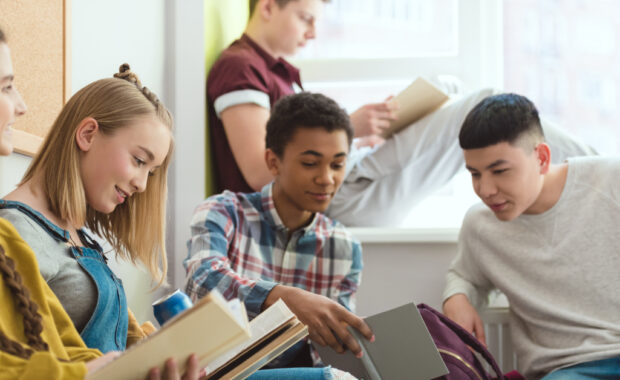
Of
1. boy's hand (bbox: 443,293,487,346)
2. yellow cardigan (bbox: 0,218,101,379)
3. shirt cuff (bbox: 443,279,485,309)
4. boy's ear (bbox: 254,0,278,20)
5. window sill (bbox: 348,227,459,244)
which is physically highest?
boy's ear (bbox: 254,0,278,20)

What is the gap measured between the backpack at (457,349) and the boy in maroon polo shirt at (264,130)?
22.9 inches

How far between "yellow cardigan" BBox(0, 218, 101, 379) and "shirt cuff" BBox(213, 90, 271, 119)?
1.03m

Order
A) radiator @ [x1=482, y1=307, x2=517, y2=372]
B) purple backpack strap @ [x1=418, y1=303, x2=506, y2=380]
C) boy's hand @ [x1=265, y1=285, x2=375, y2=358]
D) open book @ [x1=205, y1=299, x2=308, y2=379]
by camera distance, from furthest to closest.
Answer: radiator @ [x1=482, y1=307, x2=517, y2=372]
purple backpack strap @ [x1=418, y1=303, x2=506, y2=380]
boy's hand @ [x1=265, y1=285, x2=375, y2=358]
open book @ [x1=205, y1=299, x2=308, y2=379]

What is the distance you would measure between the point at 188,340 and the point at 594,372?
99cm

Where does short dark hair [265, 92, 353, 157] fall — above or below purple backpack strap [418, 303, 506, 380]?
above

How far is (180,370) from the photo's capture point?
2.21ft

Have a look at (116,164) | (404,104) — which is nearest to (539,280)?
(404,104)

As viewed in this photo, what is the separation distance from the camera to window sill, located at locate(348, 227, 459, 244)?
176cm

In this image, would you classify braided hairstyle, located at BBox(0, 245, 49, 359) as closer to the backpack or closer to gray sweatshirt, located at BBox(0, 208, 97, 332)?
gray sweatshirt, located at BBox(0, 208, 97, 332)

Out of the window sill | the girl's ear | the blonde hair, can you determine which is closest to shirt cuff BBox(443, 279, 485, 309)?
the window sill

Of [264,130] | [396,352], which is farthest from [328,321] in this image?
[264,130]

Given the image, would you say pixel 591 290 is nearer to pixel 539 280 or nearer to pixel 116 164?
pixel 539 280

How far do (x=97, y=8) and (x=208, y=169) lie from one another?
0.56m

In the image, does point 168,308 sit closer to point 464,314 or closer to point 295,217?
point 295,217
